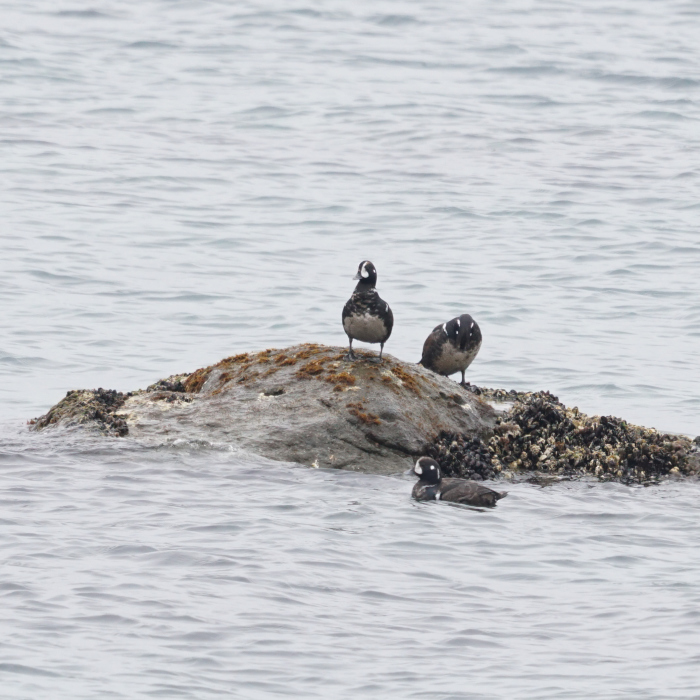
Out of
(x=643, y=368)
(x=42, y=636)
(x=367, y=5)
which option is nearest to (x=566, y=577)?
(x=42, y=636)

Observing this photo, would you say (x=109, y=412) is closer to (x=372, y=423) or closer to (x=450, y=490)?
(x=372, y=423)

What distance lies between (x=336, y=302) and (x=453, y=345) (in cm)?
1001

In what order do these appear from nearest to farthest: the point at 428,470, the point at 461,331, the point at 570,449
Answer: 1. the point at 428,470
2. the point at 570,449
3. the point at 461,331

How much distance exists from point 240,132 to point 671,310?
17.6 meters

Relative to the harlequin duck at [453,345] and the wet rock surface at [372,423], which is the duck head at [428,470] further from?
the harlequin duck at [453,345]

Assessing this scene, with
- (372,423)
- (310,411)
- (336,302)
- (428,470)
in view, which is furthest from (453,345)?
(336,302)

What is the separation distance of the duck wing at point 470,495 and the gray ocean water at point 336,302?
7.9 inches

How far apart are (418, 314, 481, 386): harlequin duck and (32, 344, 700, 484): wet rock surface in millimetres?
549

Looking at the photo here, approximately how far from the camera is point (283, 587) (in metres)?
9.84

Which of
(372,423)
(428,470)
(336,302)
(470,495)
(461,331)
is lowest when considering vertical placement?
(336,302)

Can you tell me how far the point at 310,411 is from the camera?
12.7 m

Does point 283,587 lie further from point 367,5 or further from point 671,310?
point 367,5

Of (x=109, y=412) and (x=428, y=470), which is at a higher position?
(x=428, y=470)

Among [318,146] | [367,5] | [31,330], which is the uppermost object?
[367,5]
